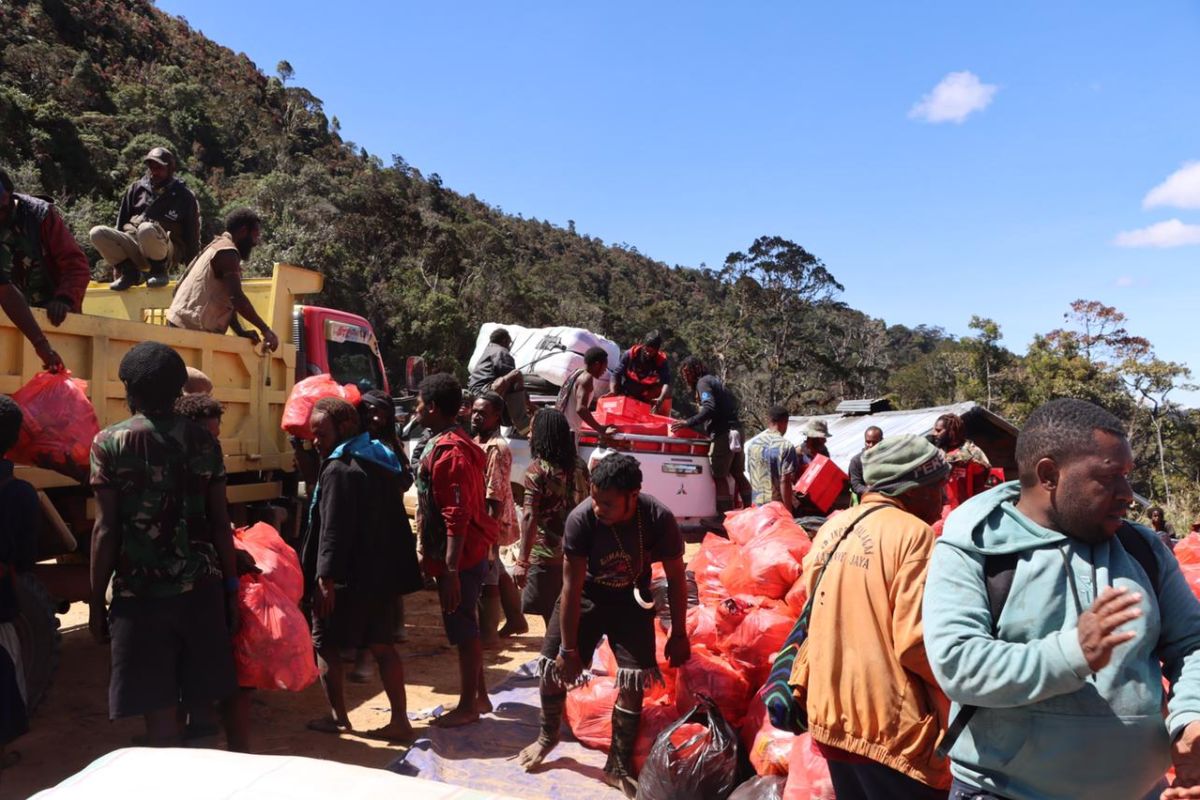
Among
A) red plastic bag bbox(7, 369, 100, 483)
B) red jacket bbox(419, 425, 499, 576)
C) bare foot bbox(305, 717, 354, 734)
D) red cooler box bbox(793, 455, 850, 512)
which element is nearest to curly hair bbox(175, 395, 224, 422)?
red plastic bag bbox(7, 369, 100, 483)

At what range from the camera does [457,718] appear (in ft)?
15.5

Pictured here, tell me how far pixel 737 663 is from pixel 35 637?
10.5 feet

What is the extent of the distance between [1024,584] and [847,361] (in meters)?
42.3

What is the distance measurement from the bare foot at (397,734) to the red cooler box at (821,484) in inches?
161

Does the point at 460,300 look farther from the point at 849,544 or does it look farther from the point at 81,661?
the point at 849,544

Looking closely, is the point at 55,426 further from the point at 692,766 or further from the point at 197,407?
the point at 692,766

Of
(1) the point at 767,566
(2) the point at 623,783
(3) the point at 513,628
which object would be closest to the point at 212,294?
(3) the point at 513,628

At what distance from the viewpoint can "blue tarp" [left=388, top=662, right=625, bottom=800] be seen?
398 centimetres

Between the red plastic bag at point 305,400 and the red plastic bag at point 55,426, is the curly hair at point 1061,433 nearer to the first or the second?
the red plastic bag at point 55,426

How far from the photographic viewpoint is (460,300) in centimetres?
3192

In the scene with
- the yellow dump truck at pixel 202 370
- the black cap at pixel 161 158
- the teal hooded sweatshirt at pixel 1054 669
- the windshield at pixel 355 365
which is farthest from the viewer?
the windshield at pixel 355 365

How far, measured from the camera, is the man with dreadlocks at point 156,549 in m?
3.34

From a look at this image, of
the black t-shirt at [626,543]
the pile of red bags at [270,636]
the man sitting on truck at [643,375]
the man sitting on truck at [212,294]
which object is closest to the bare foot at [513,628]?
the pile of red bags at [270,636]

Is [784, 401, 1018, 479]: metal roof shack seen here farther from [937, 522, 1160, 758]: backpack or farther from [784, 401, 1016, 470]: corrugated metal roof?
[937, 522, 1160, 758]: backpack
